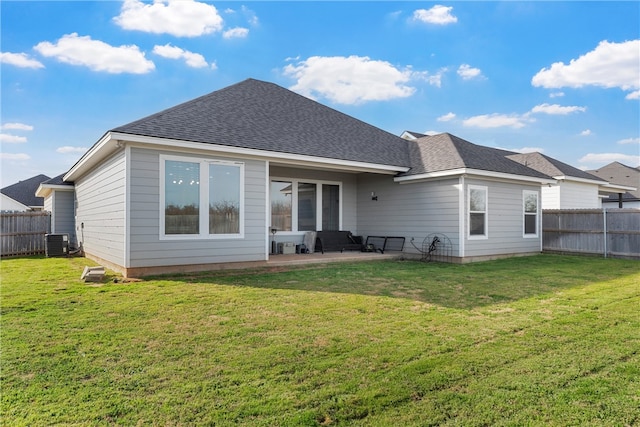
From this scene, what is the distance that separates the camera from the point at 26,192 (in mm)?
26359

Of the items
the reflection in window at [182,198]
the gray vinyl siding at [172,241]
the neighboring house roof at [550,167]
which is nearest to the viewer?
the gray vinyl siding at [172,241]

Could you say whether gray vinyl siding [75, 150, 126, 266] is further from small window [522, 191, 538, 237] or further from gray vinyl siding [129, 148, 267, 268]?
small window [522, 191, 538, 237]

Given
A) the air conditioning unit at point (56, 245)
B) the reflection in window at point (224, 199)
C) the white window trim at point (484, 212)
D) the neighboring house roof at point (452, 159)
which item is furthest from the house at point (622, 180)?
the air conditioning unit at point (56, 245)

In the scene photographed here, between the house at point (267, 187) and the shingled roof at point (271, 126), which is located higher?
the shingled roof at point (271, 126)

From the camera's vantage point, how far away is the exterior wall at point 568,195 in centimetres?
1627

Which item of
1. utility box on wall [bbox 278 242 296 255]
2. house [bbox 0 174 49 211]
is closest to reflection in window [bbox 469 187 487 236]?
utility box on wall [bbox 278 242 296 255]

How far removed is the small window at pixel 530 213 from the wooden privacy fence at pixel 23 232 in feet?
56.3

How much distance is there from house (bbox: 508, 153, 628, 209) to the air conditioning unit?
18.2m

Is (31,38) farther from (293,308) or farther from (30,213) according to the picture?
(293,308)

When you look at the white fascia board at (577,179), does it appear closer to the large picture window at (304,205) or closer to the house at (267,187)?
the house at (267,187)

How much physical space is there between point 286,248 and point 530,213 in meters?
8.15

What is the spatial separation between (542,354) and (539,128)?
856 inches

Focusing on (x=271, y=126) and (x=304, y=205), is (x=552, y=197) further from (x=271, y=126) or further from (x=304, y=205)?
(x=271, y=126)

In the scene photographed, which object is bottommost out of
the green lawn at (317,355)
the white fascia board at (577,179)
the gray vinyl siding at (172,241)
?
the green lawn at (317,355)
